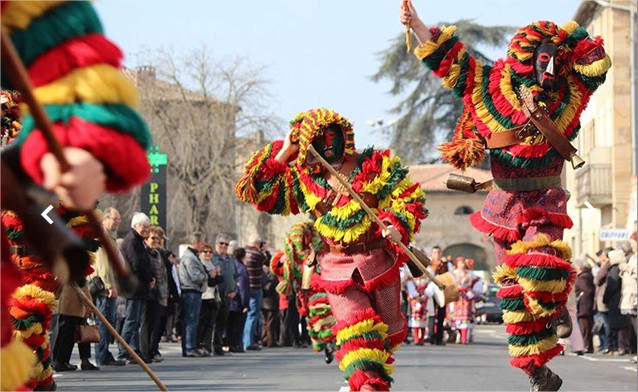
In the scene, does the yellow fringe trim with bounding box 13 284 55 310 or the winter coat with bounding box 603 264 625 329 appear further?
the winter coat with bounding box 603 264 625 329

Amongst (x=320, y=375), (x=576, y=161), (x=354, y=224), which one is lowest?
(x=320, y=375)

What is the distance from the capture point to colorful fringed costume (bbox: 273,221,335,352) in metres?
11.3

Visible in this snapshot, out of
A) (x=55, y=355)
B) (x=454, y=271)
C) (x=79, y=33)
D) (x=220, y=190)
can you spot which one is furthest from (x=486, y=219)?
(x=220, y=190)

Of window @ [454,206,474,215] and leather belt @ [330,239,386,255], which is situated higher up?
window @ [454,206,474,215]

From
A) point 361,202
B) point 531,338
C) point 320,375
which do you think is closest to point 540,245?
point 531,338

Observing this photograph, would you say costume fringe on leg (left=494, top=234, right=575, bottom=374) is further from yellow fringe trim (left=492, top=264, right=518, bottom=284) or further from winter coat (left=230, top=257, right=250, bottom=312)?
winter coat (left=230, top=257, right=250, bottom=312)

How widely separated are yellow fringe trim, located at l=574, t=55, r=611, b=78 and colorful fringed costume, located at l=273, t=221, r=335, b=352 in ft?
7.65

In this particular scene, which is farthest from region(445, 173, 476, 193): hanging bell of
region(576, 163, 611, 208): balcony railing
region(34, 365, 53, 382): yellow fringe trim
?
region(576, 163, 611, 208): balcony railing

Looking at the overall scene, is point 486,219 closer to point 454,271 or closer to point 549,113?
point 549,113

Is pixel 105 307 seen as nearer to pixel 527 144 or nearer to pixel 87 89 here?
pixel 527 144

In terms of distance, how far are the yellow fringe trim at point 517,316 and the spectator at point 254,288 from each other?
1557 centimetres

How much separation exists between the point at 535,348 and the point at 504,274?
21.0 inches

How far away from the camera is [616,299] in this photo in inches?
930

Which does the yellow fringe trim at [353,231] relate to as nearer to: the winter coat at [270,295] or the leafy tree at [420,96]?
the winter coat at [270,295]
